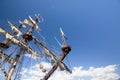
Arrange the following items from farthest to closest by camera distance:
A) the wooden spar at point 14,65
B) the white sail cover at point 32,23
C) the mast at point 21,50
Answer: the white sail cover at point 32,23
the mast at point 21,50
the wooden spar at point 14,65

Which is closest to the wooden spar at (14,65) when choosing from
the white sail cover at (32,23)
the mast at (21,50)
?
the mast at (21,50)

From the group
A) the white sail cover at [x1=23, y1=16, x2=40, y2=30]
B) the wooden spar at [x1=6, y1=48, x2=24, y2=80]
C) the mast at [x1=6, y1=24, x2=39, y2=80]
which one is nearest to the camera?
the wooden spar at [x1=6, y1=48, x2=24, y2=80]

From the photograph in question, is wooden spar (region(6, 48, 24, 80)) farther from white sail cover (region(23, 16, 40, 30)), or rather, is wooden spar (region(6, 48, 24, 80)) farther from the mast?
white sail cover (region(23, 16, 40, 30))

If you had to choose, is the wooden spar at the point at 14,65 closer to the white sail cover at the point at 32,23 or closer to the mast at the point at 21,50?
the mast at the point at 21,50

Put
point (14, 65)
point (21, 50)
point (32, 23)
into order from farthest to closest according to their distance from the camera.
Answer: point (32, 23) → point (21, 50) → point (14, 65)

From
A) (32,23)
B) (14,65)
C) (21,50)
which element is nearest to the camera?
(14,65)

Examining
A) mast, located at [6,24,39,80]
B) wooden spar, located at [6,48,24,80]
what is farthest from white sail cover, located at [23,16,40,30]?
wooden spar, located at [6,48,24,80]

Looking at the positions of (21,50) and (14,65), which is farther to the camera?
(21,50)

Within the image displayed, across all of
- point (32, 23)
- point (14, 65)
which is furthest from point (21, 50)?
point (32, 23)

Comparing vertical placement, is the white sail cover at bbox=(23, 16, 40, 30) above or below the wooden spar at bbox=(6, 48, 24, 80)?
above

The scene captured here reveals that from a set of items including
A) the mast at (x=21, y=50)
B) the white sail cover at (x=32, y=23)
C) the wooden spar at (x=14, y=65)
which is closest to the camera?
the wooden spar at (x=14, y=65)

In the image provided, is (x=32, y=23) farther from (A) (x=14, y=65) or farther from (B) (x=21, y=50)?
(A) (x=14, y=65)

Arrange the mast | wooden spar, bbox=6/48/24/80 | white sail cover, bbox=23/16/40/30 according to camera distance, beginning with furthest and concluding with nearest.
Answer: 1. white sail cover, bbox=23/16/40/30
2. the mast
3. wooden spar, bbox=6/48/24/80

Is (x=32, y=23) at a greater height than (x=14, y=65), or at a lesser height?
greater
